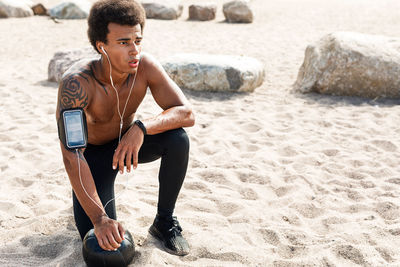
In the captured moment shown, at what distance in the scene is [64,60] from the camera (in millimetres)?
6191

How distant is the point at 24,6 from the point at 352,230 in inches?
450

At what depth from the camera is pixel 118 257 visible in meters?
2.22

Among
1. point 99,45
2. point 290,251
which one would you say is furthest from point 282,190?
point 99,45

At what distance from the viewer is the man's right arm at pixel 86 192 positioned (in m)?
2.08

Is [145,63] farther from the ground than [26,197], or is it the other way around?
[145,63]

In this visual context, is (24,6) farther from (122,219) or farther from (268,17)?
(122,219)

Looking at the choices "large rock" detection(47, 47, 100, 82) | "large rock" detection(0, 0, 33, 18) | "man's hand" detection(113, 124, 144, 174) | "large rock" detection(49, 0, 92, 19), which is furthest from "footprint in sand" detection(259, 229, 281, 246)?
"large rock" detection(0, 0, 33, 18)

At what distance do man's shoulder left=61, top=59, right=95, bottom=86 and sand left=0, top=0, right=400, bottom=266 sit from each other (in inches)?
39.2

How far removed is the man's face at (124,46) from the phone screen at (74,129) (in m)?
0.46

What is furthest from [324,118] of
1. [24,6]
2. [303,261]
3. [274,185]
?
[24,6]

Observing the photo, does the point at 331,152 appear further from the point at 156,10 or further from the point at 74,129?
the point at 156,10

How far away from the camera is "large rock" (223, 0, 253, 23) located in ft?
36.8

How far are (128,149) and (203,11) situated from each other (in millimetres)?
9945

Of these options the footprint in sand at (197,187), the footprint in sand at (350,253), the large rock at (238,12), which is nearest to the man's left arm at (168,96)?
the footprint in sand at (197,187)
